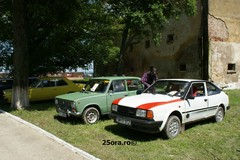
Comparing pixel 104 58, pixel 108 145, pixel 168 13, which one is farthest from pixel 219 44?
pixel 108 145

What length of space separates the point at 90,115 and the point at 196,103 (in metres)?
3.33

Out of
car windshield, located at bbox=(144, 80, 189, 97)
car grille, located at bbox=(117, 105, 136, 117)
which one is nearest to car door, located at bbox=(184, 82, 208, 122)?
car windshield, located at bbox=(144, 80, 189, 97)

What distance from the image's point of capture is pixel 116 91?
924cm

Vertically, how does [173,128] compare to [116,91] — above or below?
below

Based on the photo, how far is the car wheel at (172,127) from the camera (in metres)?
6.70

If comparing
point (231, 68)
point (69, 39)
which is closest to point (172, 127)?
point (231, 68)

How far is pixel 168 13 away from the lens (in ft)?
51.8

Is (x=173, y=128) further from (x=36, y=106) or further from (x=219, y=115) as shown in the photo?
(x=36, y=106)

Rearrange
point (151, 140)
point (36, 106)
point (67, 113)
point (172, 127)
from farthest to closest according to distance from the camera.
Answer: point (36, 106) < point (67, 113) < point (172, 127) < point (151, 140)

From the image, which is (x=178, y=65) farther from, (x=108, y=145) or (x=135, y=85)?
(x=108, y=145)

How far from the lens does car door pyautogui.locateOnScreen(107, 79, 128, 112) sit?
355 inches

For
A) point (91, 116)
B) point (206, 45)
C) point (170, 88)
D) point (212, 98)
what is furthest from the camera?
point (206, 45)

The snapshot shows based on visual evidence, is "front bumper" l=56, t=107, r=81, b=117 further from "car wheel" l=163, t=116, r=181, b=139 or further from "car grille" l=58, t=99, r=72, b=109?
"car wheel" l=163, t=116, r=181, b=139

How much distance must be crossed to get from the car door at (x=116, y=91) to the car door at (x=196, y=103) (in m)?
2.54
